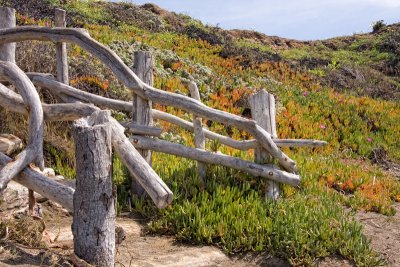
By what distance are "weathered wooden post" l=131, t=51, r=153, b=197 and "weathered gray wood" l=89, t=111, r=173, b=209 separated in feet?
5.86

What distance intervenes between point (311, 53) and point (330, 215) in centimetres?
2546

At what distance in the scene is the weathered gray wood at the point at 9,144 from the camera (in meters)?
6.58

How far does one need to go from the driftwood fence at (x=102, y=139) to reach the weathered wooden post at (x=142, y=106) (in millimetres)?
13

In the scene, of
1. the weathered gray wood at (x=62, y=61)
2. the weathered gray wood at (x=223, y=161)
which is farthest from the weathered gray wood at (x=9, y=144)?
the weathered gray wood at (x=223, y=161)

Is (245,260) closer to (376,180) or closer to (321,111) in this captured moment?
(376,180)

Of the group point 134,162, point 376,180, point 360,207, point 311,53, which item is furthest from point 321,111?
point 311,53

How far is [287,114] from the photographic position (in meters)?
14.0

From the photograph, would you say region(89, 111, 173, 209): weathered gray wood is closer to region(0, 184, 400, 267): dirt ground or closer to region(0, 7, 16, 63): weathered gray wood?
region(0, 184, 400, 267): dirt ground

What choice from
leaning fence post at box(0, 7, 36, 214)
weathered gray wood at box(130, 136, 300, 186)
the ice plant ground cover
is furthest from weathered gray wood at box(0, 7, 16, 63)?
weathered gray wood at box(130, 136, 300, 186)

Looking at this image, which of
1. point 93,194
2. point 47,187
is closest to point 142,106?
point 47,187

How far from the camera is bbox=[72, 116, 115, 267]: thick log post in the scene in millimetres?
4375

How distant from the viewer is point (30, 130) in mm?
5629

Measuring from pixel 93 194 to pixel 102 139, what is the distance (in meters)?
0.48

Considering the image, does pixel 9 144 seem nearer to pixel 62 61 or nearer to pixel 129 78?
pixel 62 61
